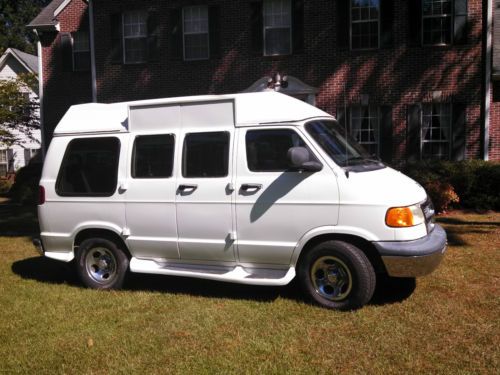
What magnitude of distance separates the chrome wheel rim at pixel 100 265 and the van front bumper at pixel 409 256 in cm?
323

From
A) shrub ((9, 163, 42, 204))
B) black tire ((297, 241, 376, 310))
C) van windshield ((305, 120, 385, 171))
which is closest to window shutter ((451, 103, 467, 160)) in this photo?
van windshield ((305, 120, 385, 171))

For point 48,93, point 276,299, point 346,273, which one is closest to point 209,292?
point 276,299

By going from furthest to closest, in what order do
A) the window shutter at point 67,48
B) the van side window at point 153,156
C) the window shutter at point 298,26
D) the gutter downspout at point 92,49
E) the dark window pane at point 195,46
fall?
the window shutter at point 67,48 < the gutter downspout at point 92,49 < the dark window pane at point 195,46 < the window shutter at point 298,26 < the van side window at point 153,156

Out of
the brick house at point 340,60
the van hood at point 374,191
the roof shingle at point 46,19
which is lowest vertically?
the van hood at point 374,191

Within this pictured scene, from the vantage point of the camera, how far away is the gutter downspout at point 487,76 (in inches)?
563

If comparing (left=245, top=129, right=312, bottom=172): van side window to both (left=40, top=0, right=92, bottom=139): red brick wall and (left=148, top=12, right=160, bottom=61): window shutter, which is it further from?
(left=40, top=0, right=92, bottom=139): red brick wall

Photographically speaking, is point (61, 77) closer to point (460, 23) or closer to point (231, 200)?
point (460, 23)

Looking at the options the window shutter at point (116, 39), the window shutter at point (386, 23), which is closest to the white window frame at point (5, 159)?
the window shutter at point (116, 39)

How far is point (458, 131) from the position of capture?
1481cm

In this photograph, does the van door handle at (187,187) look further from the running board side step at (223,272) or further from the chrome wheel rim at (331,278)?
the chrome wheel rim at (331,278)

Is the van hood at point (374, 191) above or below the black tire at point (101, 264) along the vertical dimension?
above

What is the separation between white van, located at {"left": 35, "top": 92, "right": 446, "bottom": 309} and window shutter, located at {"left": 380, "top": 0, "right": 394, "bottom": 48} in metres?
9.79

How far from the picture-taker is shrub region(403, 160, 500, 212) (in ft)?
40.5

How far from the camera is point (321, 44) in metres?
15.6
